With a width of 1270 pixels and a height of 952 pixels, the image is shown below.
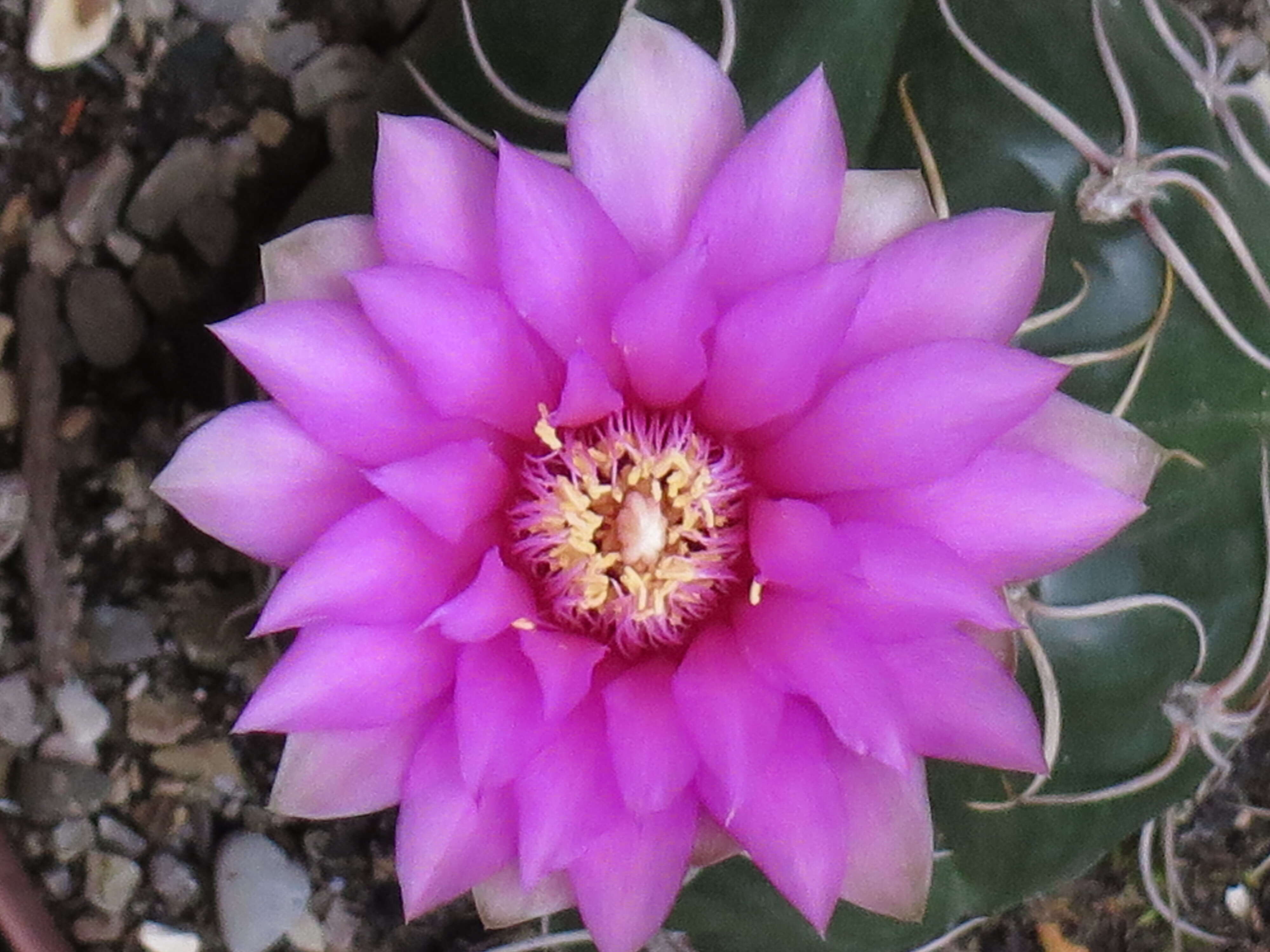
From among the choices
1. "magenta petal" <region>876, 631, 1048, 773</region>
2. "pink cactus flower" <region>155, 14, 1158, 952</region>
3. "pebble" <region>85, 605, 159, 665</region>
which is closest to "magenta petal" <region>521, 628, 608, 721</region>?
"pink cactus flower" <region>155, 14, 1158, 952</region>

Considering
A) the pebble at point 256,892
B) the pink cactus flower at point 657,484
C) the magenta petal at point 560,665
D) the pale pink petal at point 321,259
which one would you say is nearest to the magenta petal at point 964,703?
the pink cactus flower at point 657,484

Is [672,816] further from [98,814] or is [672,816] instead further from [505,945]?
[98,814]

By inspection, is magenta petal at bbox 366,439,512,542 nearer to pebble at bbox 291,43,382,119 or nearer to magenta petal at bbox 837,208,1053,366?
magenta petal at bbox 837,208,1053,366

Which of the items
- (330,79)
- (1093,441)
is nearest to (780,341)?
(1093,441)

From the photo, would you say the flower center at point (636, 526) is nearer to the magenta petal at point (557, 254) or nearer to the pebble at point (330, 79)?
the magenta petal at point (557, 254)

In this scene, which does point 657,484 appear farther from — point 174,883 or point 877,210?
point 174,883
